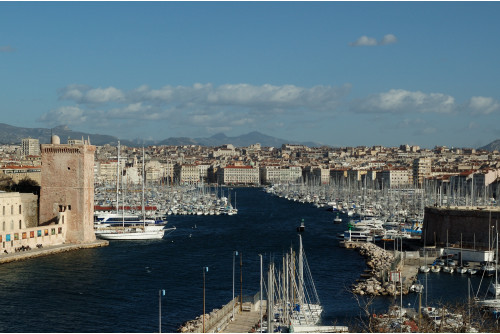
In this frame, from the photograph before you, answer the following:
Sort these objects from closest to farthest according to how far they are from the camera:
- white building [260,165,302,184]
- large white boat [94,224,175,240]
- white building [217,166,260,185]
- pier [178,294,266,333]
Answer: pier [178,294,266,333], large white boat [94,224,175,240], white building [217,166,260,185], white building [260,165,302,184]

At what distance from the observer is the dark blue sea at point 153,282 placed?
19906 mm

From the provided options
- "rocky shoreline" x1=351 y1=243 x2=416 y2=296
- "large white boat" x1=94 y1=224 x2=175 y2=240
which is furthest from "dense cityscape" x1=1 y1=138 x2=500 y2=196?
"rocky shoreline" x1=351 y1=243 x2=416 y2=296

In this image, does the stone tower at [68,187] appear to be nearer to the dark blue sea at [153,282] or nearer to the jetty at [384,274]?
the dark blue sea at [153,282]

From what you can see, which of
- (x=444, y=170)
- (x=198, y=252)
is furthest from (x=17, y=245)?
(x=444, y=170)

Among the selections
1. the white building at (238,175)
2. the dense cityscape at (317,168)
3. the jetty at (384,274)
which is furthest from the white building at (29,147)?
the jetty at (384,274)

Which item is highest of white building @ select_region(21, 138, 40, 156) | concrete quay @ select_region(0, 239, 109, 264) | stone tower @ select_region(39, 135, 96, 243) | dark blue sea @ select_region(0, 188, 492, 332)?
white building @ select_region(21, 138, 40, 156)

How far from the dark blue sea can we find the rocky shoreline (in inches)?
17.6

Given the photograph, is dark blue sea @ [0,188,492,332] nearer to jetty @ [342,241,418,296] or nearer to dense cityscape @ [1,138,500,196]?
jetty @ [342,241,418,296]

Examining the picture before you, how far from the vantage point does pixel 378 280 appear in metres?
→ 25.1

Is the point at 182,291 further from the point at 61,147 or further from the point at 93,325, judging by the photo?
the point at 61,147

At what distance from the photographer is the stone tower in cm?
3278

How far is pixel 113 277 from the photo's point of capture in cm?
2617

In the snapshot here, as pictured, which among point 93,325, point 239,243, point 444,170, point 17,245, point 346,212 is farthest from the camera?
point 444,170

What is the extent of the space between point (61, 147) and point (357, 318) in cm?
1787
